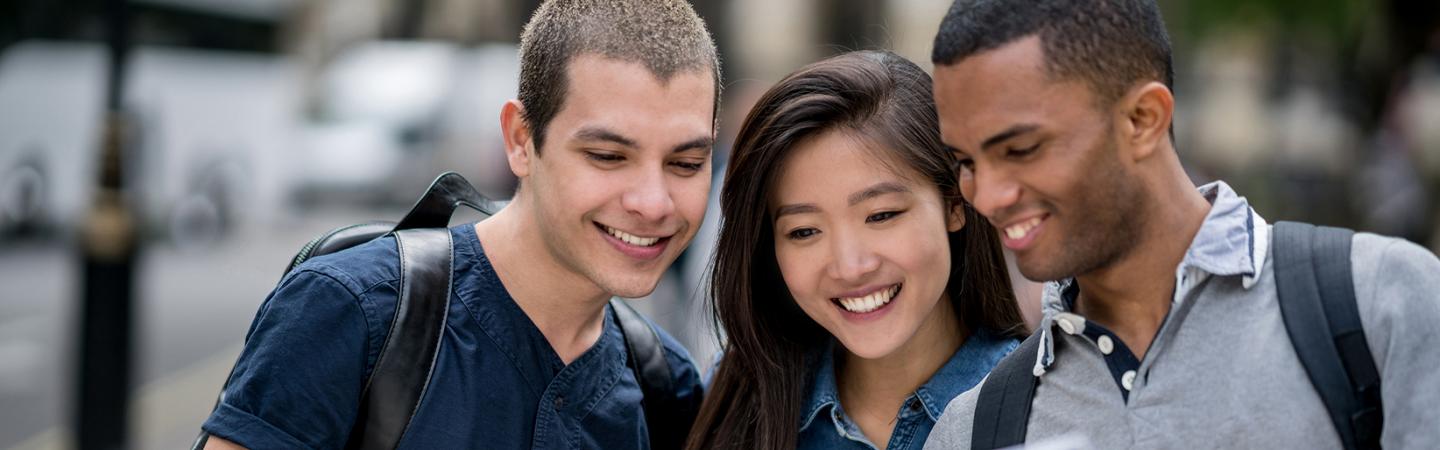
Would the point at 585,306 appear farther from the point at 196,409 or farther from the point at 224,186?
the point at 224,186

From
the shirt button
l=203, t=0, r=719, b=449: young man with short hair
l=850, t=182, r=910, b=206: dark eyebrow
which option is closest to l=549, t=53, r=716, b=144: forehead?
A: l=203, t=0, r=719, b=449: young man with short hair

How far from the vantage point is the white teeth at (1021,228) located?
2.39 metres

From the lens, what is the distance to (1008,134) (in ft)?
7.64

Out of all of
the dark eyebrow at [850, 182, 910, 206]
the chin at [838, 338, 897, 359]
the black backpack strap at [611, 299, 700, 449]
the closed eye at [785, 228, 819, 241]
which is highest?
the dark eyebrow at [850, 182, 910, 206]

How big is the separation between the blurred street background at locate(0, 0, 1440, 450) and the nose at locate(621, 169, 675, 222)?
1.97 ft

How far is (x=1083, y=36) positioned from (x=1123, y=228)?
30 centimetres

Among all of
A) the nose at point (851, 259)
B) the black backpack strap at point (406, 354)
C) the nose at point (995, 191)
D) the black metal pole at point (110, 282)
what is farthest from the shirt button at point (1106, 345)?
the black metal pole at point (110, 282)

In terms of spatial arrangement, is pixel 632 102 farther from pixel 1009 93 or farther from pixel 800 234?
pixel 1009 93

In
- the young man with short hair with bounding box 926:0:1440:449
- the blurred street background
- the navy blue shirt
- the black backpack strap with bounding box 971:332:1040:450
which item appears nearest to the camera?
the young man with short hair with bounding box 926:0:1440:449

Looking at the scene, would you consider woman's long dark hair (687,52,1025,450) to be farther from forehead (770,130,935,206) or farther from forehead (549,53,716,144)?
forehead (549,53,716,144)

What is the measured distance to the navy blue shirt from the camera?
290 cm

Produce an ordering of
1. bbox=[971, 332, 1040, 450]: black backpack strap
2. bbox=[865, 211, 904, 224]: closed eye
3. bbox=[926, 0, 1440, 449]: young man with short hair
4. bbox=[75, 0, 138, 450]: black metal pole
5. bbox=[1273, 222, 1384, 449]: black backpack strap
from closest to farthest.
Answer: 1. bbox=[1273, 222, 1384, 449]: black backpack strap
2. bbox=[926, 0, 1440, 449]: young man with short hair
3. bbox=[971, 332, 1040, 450]: black backpack strap
4. bbox=[865, 211, 904, 224]: closed eye
5. bbox=[75, 0, 138, 450]: black metal pole

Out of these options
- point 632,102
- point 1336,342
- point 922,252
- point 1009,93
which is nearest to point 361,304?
point 632,102

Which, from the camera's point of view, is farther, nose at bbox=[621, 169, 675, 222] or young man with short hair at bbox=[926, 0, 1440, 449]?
nose at bbox=[621, 169, 675, 222]
